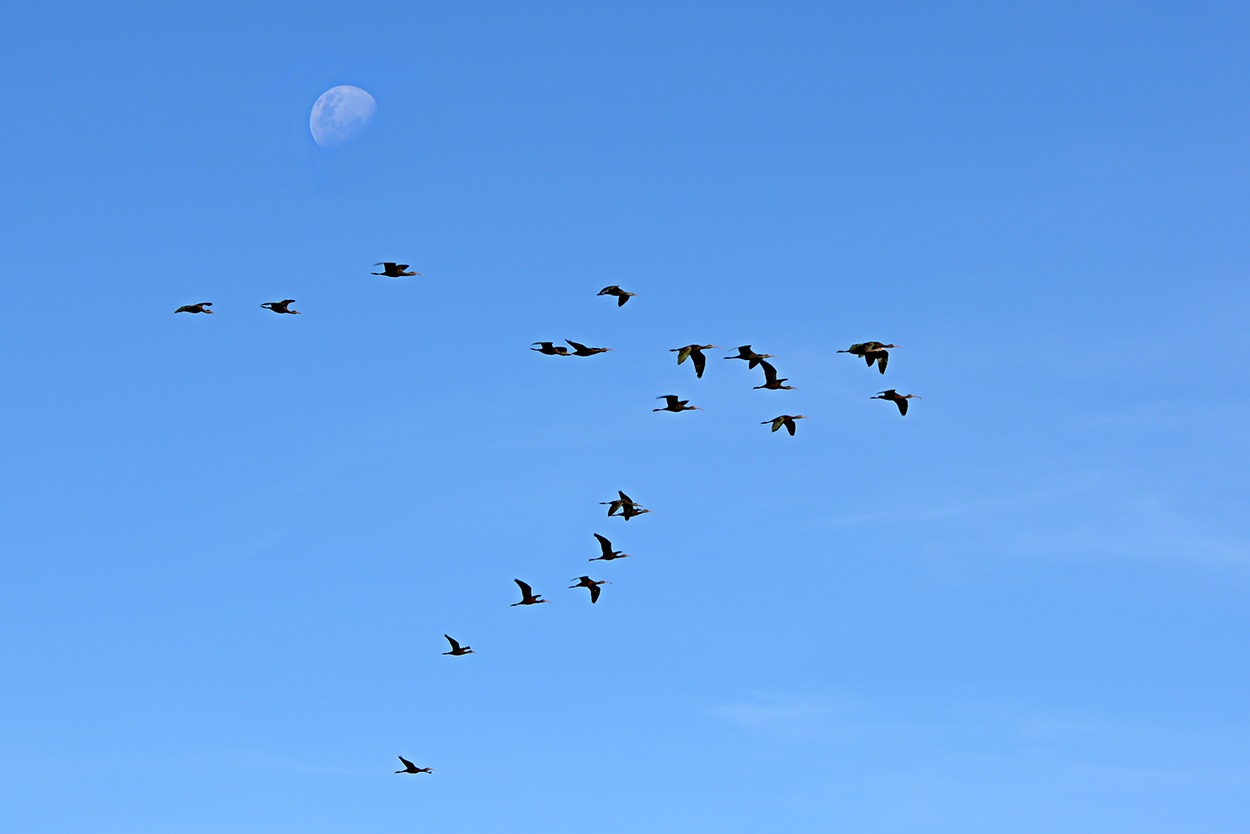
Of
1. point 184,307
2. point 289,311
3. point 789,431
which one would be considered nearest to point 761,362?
point 789,431

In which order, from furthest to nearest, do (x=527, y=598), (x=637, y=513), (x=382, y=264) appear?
(x=527, y=598)
(x=637, y=513)
(x=382, y=264)

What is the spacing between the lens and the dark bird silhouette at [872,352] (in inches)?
2874

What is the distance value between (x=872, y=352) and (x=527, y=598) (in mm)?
22302

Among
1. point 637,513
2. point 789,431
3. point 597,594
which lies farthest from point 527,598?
point 789,431

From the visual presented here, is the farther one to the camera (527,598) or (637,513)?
(527,598)

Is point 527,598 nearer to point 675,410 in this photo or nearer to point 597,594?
point 597,594

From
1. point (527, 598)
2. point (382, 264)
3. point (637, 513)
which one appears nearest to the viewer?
point (382, 264)

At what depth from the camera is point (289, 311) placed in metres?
73.8

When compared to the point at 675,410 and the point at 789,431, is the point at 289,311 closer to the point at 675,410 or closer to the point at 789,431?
the point at 675,410

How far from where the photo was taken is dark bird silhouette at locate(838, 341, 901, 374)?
73.0 m

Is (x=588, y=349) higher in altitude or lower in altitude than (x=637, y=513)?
higher

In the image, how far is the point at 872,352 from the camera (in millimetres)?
73562

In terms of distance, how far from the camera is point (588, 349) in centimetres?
7731

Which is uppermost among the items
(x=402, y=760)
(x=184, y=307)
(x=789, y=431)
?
(x=184, y=307)
